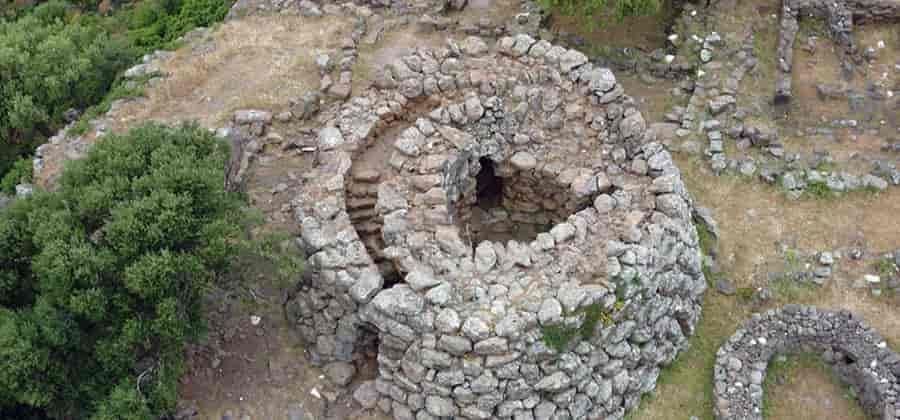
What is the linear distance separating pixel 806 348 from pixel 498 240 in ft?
21.9

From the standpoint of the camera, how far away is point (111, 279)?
14414mm

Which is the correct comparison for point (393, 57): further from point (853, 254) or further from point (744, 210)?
point (853, 254)

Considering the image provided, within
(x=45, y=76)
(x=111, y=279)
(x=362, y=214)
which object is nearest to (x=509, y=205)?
(x=362, y=214)

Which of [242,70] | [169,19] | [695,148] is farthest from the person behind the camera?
[169,19]

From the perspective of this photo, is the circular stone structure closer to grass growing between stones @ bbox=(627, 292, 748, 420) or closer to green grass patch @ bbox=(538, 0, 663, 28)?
grass growing between stones @ bbox=(627, 292, 748, 420)

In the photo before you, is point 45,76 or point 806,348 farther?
point 45,76

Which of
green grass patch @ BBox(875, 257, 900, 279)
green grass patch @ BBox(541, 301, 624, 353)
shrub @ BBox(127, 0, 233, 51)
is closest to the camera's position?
green grass patch @ BBox(541, 301, 624, 353)

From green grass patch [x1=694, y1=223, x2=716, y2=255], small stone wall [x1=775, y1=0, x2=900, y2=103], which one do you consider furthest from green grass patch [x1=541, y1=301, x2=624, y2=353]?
small stone wall [x1=775, y1=0, x2=900, y2=103]

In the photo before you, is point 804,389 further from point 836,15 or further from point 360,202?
point 836,15

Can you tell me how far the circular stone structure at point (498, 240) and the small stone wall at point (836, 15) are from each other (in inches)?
306

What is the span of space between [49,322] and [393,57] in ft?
40.8

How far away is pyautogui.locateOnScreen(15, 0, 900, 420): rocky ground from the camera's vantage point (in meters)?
16.9

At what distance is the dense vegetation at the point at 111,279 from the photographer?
14.1m

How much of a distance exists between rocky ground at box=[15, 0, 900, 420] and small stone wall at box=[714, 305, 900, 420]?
41 centimetres
